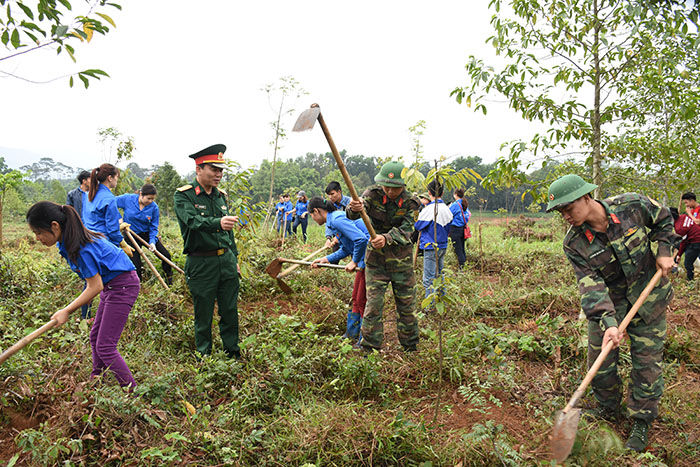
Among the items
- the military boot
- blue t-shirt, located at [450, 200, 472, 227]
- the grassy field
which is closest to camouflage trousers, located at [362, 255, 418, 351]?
the grassy field

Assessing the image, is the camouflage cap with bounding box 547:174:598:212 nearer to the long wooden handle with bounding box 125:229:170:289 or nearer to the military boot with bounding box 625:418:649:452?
the military boot with bounding box 625:418:649:452

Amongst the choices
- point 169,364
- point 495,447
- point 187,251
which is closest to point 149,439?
point 169,364

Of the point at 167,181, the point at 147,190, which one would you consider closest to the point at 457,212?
the point at 147,190

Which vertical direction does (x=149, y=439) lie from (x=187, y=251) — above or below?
below

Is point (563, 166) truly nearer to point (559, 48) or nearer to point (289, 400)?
point (559, 48)

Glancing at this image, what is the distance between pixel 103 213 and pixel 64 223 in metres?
2.05

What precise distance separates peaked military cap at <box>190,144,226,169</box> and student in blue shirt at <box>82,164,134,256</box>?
1499mm

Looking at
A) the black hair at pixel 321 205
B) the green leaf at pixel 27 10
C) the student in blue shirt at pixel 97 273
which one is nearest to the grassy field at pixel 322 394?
the student in blue shirt at pixel 97 273

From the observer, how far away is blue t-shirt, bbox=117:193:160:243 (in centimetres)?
619

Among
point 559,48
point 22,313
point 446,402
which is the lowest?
point 446,402

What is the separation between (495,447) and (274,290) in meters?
4.05

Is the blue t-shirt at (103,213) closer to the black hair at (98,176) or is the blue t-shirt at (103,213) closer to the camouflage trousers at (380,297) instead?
the black hair at (98,176)

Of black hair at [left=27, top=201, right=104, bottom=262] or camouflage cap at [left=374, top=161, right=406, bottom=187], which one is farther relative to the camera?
camouflage cap at [left=374, top=161, right=406, bottom=187]

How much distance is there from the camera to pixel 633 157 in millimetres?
4316
